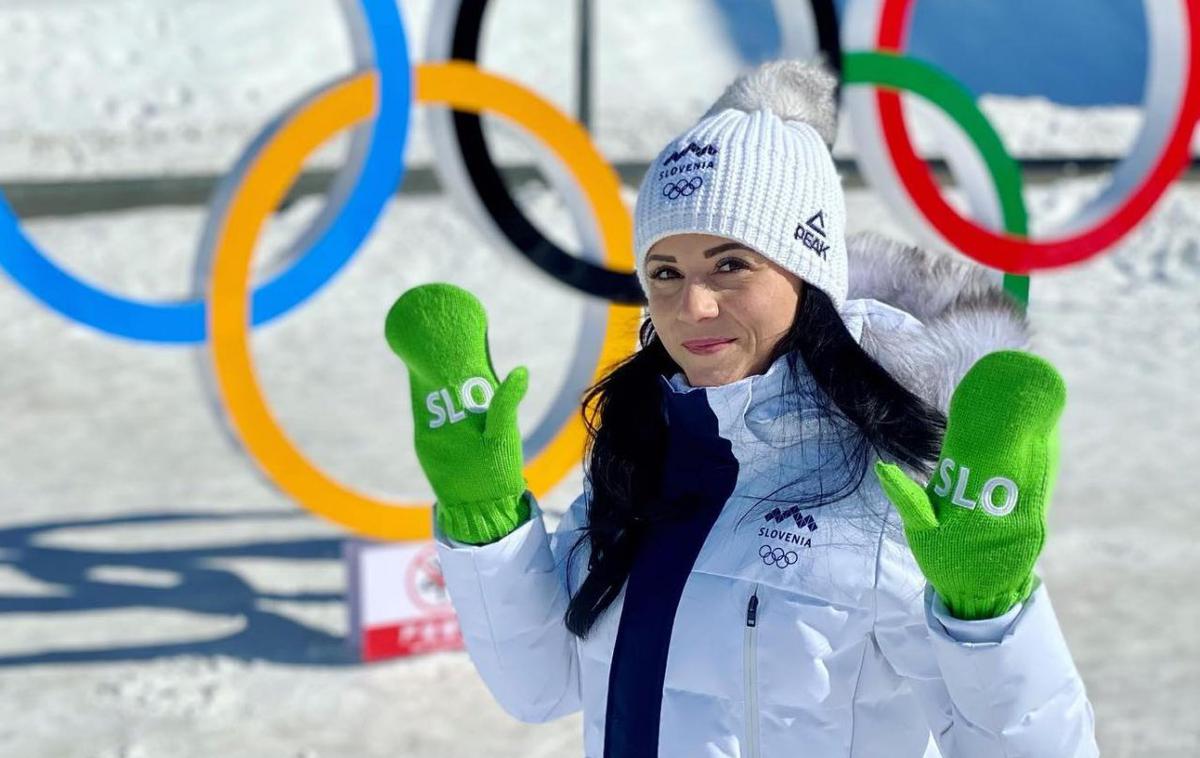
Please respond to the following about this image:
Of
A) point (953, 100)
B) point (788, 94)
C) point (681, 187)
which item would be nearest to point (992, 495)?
point (681, 187)

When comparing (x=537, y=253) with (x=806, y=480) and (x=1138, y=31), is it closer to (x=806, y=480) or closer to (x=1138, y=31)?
(x=806, y=480)

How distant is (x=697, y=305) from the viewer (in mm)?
1726

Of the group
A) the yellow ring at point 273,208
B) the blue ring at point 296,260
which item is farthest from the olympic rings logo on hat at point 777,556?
the blue ring at point 296,260

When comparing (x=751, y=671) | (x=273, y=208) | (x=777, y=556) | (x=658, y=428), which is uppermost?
(x=273, y=208)

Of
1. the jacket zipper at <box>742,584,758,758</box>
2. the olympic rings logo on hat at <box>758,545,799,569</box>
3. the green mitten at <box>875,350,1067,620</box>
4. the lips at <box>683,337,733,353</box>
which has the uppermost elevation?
the lips at <box>683,337,733,353</box>

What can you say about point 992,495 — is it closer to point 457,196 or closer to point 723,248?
point 723,248

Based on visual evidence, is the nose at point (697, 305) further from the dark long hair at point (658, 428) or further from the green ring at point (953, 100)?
the green ring at point (953, 100)

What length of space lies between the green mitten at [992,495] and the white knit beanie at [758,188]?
0.31m

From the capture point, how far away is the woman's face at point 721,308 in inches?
68.8

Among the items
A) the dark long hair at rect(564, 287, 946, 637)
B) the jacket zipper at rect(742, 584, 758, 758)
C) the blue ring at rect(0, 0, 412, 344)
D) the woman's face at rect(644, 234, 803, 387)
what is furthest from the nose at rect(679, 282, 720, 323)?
the blue ring at rect(0, 0, 412, 344)

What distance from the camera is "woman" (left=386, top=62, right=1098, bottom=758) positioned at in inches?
60.1

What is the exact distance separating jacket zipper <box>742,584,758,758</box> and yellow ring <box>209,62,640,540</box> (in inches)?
80.0

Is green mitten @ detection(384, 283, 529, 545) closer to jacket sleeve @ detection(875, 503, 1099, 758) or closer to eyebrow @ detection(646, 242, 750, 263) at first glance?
eyebrow @ detection(646, 242, 750, 263)

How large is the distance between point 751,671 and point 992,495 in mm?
342
